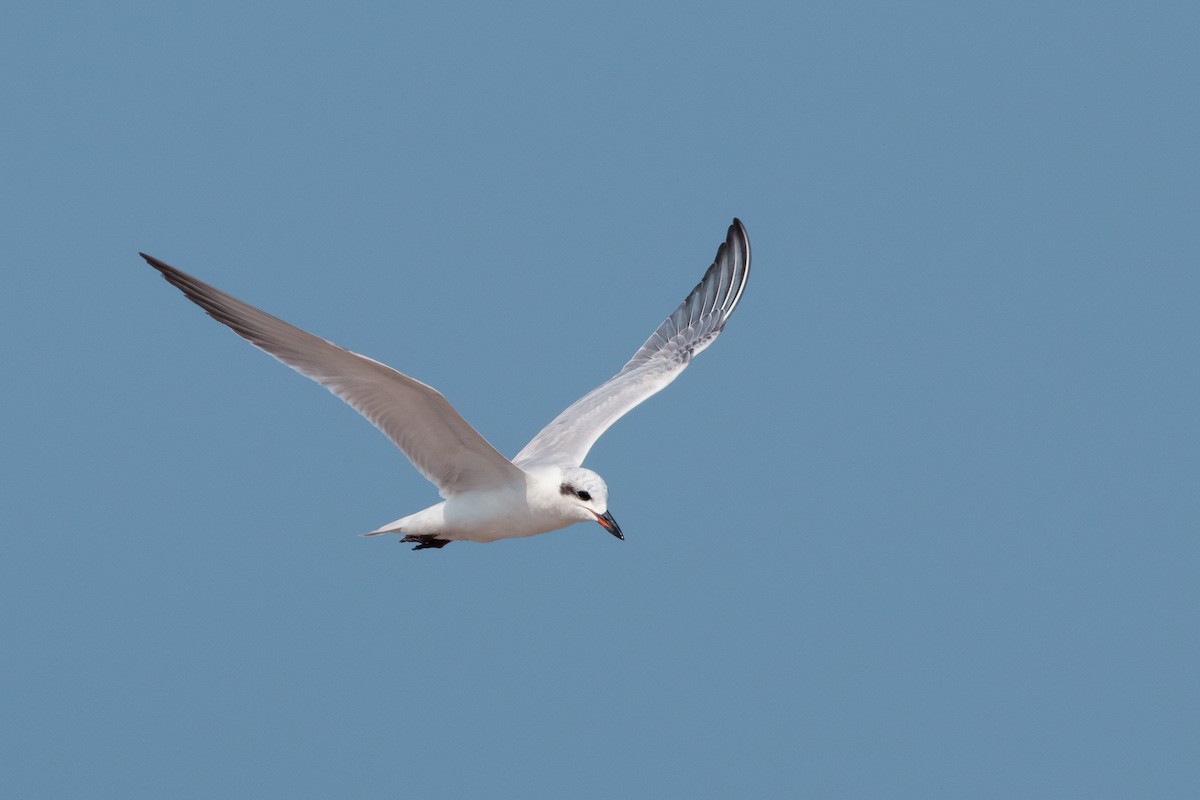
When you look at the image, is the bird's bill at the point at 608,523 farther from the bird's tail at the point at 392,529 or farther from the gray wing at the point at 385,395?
the bird's tail at the point at 392,529

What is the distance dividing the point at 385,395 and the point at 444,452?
65cm

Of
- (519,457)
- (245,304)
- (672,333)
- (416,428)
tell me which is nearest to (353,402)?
(416,428)

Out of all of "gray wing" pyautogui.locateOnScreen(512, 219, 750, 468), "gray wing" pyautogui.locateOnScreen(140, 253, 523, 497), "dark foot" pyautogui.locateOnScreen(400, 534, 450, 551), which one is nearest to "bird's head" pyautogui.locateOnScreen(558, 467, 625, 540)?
"gray wing" pyautogui.locateOnScreen(140, 253, 523, 497)

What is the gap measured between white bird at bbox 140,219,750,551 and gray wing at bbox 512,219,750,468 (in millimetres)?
35

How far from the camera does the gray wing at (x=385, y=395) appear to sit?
10.2 metres

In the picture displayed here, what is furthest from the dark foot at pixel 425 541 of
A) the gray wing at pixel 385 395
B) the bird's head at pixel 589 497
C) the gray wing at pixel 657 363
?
the bird's head at pixel 589 497

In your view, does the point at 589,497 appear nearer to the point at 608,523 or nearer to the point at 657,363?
the point at 608,523

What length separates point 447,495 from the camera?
11.3m

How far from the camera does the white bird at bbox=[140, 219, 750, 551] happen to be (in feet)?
33.5

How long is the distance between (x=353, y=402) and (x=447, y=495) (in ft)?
3.25

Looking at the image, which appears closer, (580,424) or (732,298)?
(580,424)

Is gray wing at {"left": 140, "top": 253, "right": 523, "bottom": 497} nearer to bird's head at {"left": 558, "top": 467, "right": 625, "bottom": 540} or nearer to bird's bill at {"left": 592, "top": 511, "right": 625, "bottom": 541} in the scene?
bird's head at {"left": 558, "top": 467, "right": 625, "bottom": 540}

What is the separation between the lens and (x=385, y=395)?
35.0 ft

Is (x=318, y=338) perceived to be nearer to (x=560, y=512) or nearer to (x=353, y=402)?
(x=353, y=402)
